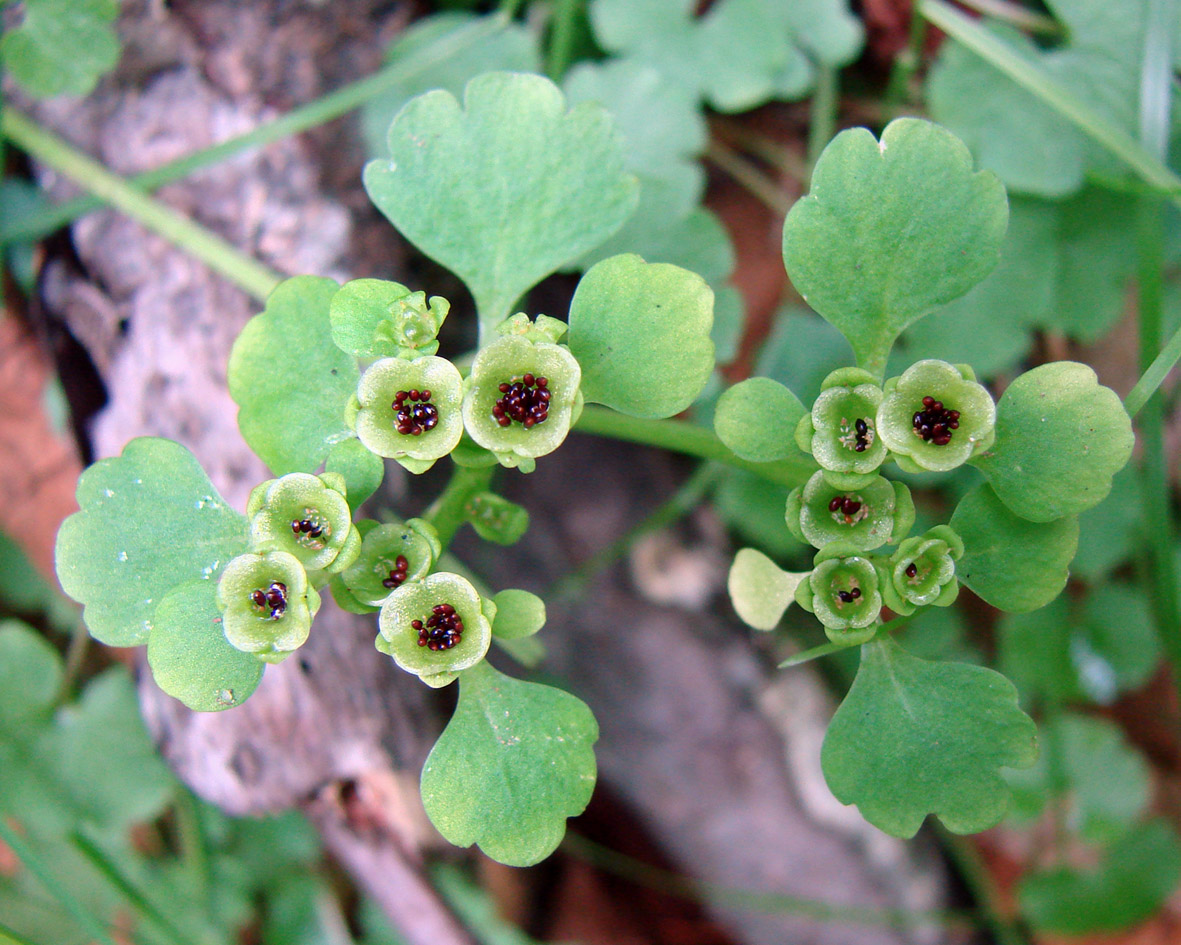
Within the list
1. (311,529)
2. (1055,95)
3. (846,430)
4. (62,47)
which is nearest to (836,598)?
(846,430)

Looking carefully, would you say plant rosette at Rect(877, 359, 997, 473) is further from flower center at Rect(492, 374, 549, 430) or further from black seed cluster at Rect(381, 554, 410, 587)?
black seed cluster at Rect(381, 554, 410, 587)

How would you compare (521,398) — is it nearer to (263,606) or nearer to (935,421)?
(263,606)

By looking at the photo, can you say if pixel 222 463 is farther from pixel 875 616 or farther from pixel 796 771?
pixel 796 771

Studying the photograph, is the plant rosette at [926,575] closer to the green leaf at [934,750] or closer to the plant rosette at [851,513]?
the plant rosette at [851,513]

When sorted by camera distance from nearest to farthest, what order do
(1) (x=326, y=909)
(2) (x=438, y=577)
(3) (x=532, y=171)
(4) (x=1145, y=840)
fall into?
(2) (x=438, y=577), (3) (x=532, y=171), (1) (x=326, y=909), (4) (x=1145, y=840)

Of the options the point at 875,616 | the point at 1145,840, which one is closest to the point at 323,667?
the point at 875,616

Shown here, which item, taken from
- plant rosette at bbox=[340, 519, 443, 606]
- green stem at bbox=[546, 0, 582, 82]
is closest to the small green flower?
plant rosette at bbox=[340, 519, 443, 606]
